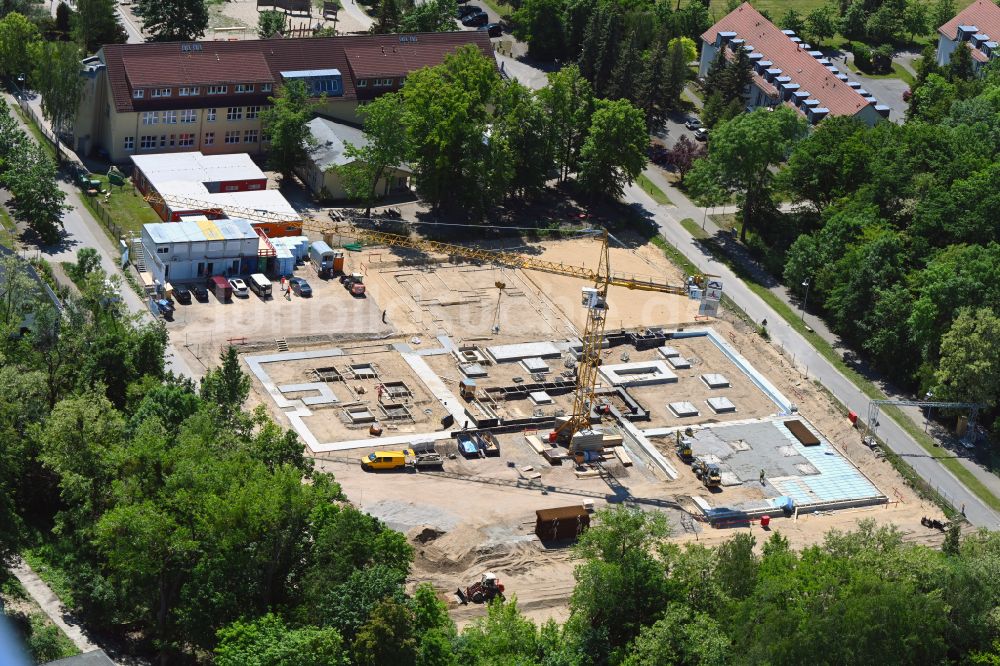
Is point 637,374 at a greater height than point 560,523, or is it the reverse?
point 560,523

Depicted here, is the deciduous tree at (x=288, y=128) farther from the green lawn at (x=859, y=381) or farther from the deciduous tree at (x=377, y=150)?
the green lawn at (x=859, y=381)

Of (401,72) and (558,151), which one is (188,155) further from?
(558,151)


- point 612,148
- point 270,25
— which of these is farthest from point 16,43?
point 612,148

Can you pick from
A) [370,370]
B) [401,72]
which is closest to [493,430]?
[370,370]

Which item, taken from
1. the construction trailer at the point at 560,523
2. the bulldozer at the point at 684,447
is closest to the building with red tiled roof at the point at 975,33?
the bulldozer at the point at 684,447

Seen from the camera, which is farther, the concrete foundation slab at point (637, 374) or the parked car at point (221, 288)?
the parked car at point (221, 288)

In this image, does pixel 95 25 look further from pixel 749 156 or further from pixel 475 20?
pixel 749 156
